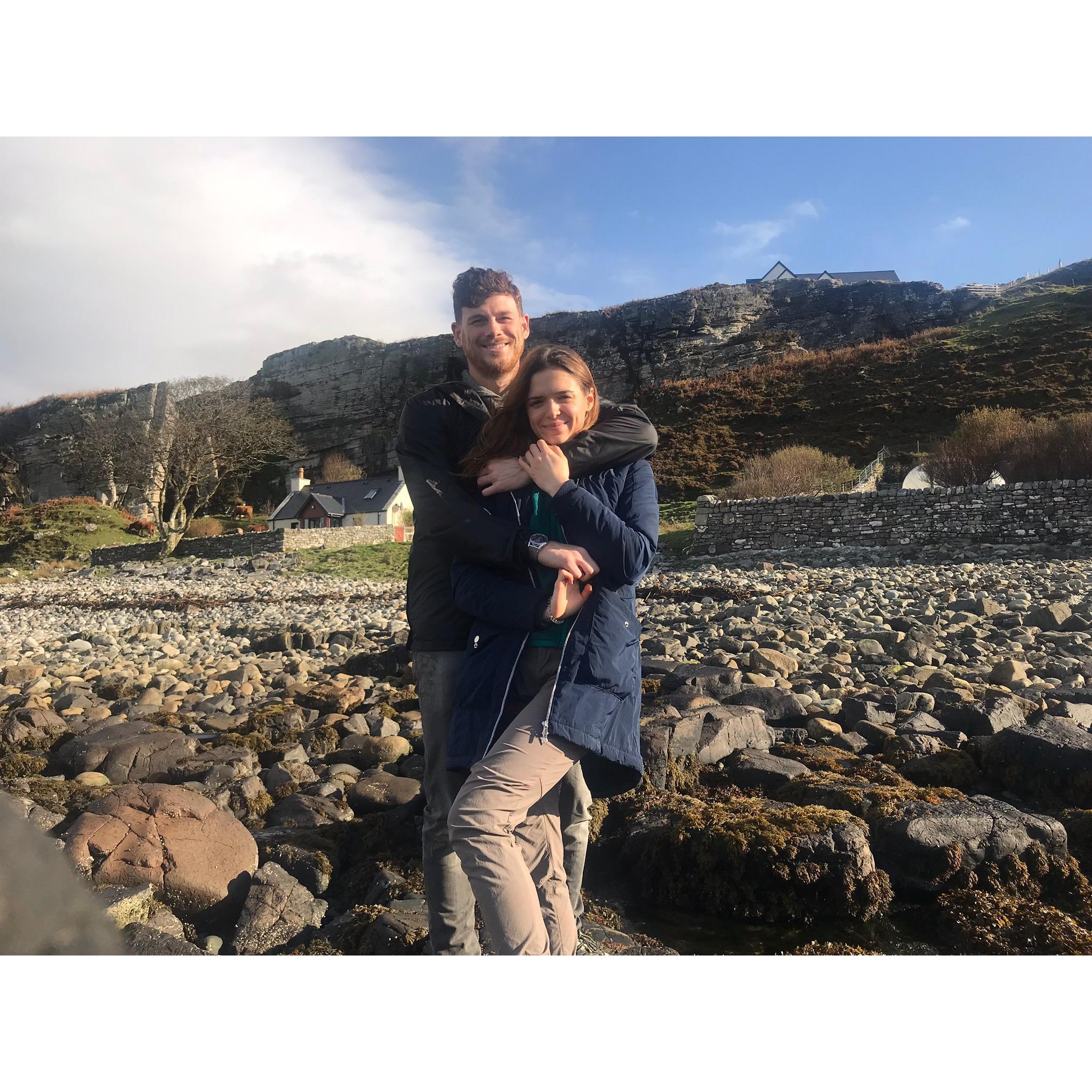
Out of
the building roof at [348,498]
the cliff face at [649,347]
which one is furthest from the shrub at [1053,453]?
the cliff face at [649,347]

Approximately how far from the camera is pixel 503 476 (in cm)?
222

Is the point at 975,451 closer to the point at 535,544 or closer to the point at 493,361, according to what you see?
the point at 493,361

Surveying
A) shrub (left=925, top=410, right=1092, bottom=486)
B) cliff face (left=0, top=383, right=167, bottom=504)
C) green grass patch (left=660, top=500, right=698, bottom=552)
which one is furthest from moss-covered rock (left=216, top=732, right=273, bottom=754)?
cliff face (left=0, top=383, right=167, bottom=504)

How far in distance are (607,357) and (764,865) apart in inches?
1890

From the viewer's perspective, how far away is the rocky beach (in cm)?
307

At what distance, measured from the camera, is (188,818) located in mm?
3352

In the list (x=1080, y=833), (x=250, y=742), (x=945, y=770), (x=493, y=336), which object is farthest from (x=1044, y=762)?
(x=250, y=742)

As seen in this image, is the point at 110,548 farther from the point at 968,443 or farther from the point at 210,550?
the point at 968,443

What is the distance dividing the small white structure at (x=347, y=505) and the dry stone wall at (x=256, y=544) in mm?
3199

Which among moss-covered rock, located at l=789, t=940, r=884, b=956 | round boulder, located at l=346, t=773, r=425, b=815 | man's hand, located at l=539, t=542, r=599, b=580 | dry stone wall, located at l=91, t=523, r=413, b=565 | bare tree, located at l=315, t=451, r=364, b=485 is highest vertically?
bare tree, located at l=315, t=451, r=364, b=485

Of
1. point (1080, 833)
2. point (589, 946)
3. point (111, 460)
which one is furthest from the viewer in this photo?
point (111, 460)

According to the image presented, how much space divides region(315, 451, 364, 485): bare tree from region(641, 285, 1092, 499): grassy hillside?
1930 cm

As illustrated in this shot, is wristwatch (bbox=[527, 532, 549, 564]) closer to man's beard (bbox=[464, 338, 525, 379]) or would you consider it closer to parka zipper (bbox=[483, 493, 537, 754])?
parka zipper (bbox=[483, 493, 537, 754])

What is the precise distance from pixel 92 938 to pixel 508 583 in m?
1.90
